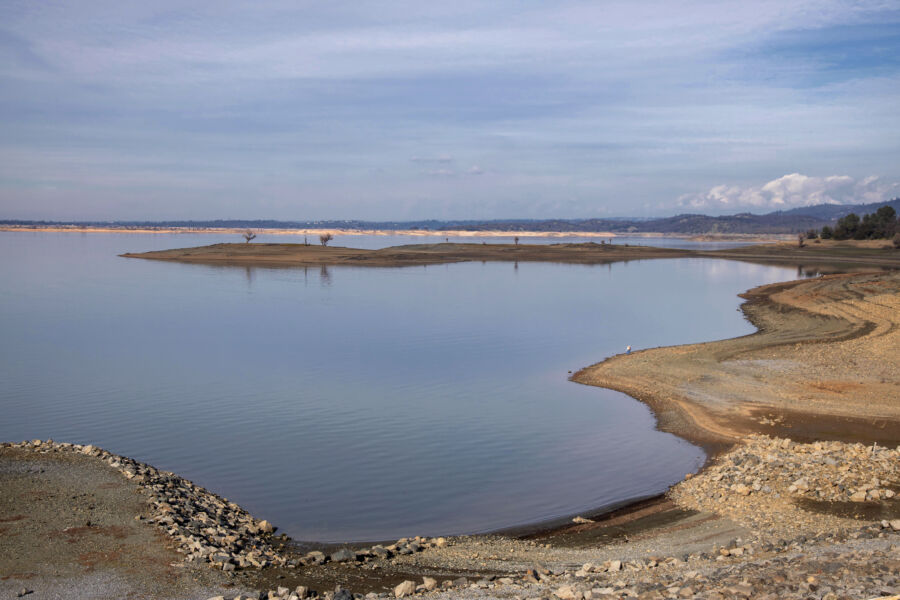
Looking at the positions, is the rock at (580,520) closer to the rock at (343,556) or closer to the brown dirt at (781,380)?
the rock at (343,556)

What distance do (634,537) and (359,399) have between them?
33.3ft

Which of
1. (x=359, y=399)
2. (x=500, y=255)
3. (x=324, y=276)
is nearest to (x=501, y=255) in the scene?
(x=500, y=255)

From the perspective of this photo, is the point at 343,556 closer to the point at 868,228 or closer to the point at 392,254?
the point at 392,254

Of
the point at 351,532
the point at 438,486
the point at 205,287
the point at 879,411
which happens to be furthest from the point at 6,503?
the point at 205,287

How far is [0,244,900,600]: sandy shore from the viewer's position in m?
8.00

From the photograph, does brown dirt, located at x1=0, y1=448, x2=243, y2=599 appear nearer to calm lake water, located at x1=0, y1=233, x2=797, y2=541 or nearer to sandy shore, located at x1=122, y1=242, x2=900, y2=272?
calm lake water, located at x1=0, y1=233, x2=797, y2=541

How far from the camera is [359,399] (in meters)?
19.7

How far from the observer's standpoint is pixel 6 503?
10.7 meters

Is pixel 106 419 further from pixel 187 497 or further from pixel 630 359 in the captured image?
pixel 630 359

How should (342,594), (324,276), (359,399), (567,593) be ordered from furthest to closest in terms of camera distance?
1. (324,276)
2. (359,399)
3. (342,594)
4. (567,593)

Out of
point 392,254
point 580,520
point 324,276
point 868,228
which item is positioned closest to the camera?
point 580,520

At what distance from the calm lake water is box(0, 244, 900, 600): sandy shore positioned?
1264 mm

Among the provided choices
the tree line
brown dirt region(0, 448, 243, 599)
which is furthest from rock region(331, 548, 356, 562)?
the tree line

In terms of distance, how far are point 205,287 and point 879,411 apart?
43265 millimetres
